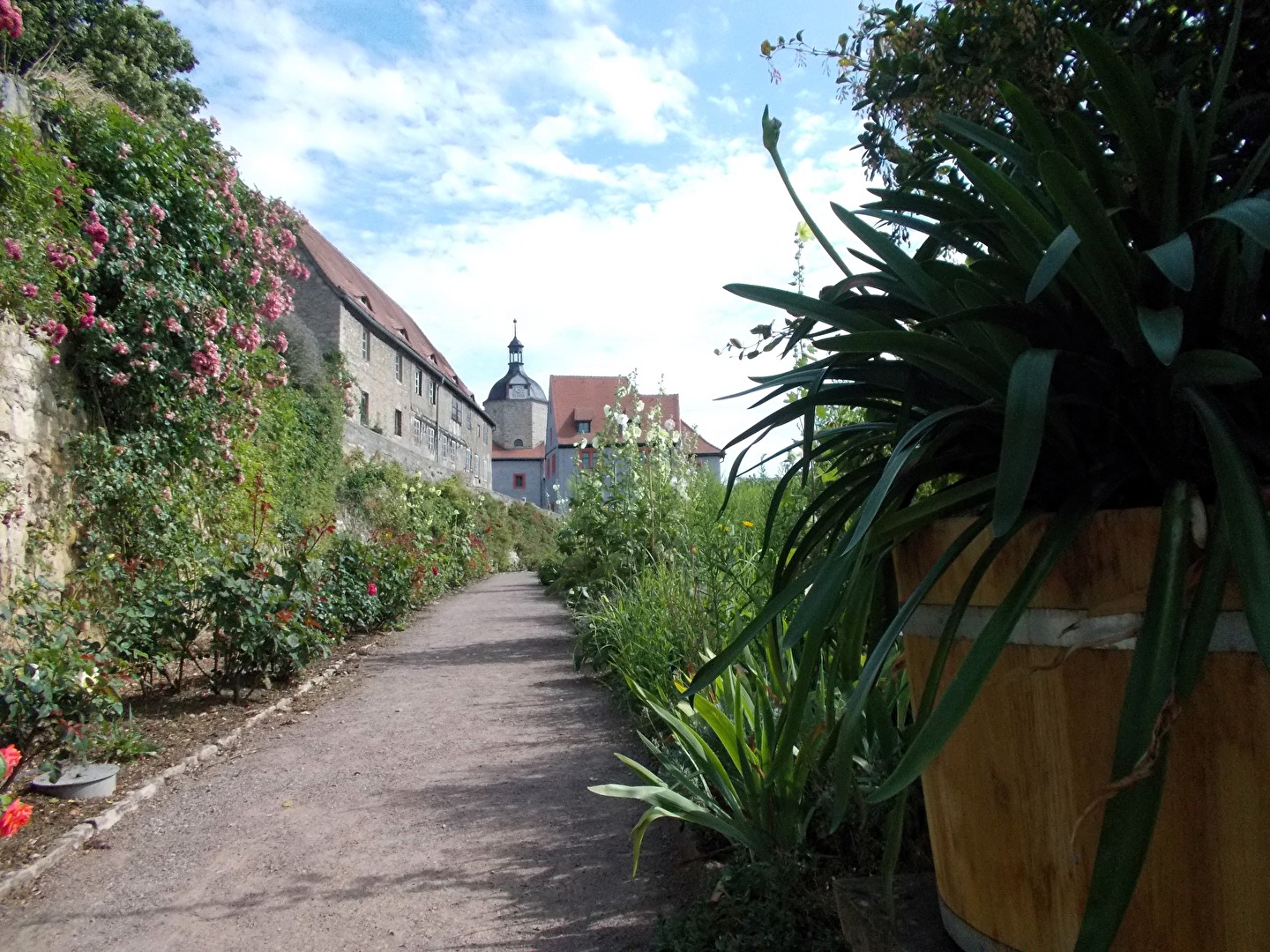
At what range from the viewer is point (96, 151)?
241 inches

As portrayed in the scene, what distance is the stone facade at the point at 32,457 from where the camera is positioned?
509 cm

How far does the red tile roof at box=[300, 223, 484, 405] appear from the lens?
80.1ft

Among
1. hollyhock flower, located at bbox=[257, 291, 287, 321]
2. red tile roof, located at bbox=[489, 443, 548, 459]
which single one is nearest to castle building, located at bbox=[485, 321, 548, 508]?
red tile roof, located at bbox=[489, 443, 548, 459]

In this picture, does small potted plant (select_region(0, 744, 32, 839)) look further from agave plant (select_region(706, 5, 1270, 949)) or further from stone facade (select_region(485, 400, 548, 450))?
stone facade (select_region(485, 400, 548, 450))

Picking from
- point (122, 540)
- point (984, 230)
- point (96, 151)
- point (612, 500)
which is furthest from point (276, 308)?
point (984, 230)

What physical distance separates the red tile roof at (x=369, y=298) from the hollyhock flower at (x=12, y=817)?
16.2 meters

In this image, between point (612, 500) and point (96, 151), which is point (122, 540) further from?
point (612, 500)

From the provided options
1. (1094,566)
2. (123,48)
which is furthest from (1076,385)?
(123,48)

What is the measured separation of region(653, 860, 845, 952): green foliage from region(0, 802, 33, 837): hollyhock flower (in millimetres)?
2094

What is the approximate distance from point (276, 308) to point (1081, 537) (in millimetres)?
7816

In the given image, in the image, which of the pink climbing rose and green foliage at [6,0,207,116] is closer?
the pink climbing rose

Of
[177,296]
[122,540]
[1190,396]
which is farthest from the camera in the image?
[177,296]

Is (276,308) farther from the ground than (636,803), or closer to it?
farther from the ground

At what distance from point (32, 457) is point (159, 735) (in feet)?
6.73
